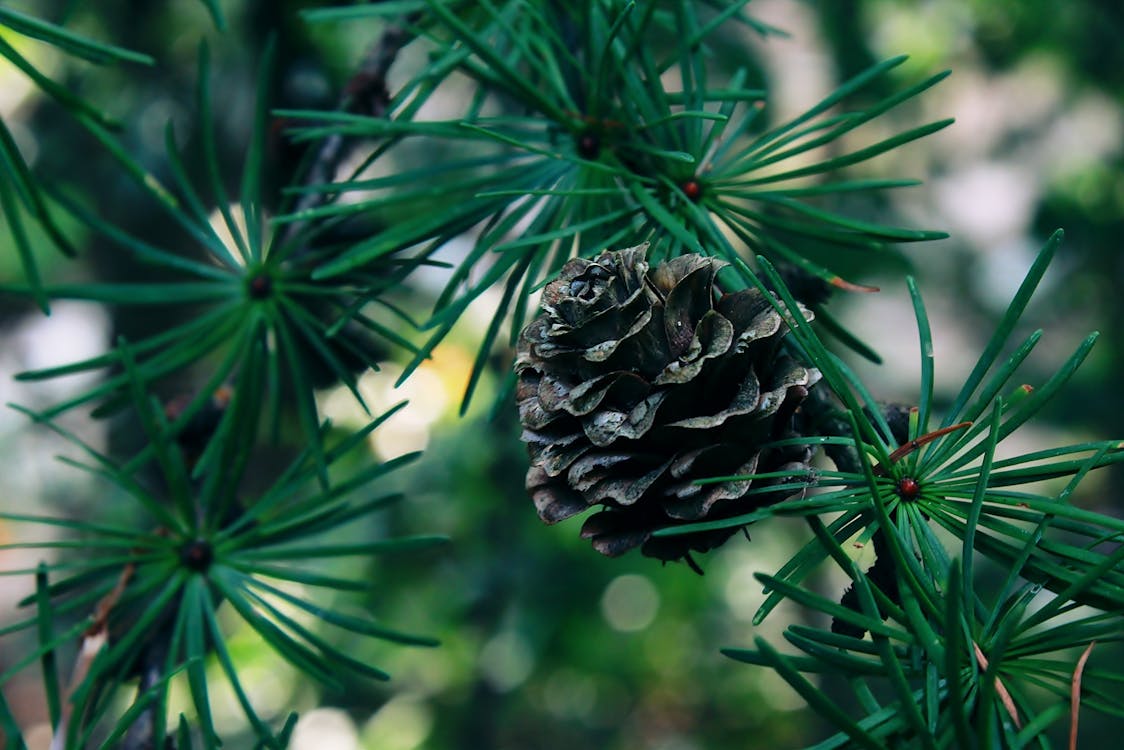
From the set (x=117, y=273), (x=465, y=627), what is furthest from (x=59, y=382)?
(x=465, y=627)

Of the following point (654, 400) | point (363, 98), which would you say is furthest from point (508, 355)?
point (654, 400)

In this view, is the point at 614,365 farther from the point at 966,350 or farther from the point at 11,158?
the point at 966,350

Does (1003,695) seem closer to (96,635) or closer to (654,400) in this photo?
(654,400)

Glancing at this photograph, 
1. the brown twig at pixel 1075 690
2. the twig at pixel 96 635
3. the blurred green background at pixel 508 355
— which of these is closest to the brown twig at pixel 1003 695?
the brown twig at pixel 1075 690

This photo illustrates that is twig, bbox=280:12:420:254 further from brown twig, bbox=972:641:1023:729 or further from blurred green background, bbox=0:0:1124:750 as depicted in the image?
blurred green background, bbox=0:0:1124:750

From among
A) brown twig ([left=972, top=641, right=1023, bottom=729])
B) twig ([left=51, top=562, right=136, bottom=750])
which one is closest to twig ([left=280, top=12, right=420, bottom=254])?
twig ([left=51, top=562, right=136, bottom=750])

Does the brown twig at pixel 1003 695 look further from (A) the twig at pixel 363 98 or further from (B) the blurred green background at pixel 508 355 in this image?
(B) the blurred green background at pixel 508 355
